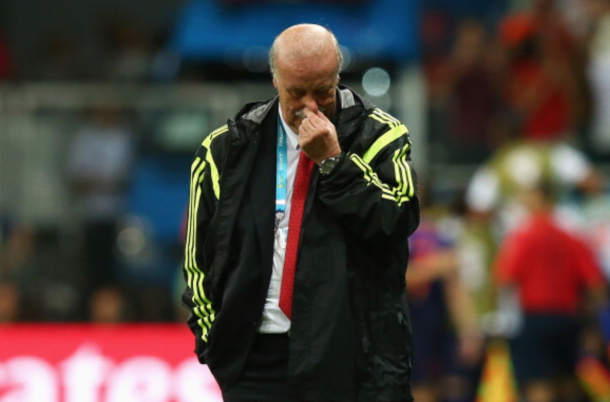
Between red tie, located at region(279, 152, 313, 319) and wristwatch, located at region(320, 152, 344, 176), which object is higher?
wristwatch, located at region(320, 152, 344, 176)

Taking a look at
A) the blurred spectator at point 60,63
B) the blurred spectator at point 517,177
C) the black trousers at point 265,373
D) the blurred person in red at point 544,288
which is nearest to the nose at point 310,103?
the black trousers at point 265,373

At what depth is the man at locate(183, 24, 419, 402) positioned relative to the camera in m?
4.50

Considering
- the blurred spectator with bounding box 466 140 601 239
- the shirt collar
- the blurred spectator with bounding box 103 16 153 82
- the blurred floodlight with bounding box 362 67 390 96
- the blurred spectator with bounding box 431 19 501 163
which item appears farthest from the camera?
the blurred spectator with bounding box 103 16 153 82

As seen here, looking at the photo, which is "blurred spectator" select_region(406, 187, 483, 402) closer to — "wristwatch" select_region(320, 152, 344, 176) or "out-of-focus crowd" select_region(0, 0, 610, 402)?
"out-of-focus crowd" select_region(0, 0, 610, 402)

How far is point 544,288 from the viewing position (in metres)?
9.97

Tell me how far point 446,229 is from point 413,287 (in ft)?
3.24

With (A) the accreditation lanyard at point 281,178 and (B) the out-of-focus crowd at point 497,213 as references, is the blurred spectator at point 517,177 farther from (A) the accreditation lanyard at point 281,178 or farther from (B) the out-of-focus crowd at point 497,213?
(A) the accreditation lanyard at point 281,178

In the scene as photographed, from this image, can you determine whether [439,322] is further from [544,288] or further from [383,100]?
[383,100]

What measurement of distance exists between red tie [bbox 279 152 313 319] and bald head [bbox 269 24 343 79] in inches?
15.6

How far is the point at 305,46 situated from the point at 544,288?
232 inches

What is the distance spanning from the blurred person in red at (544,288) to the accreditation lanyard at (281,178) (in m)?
5.45

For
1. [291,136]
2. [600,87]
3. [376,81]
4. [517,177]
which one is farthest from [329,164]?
[600,87]

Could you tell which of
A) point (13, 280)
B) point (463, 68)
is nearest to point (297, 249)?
Result: point (13, 280)

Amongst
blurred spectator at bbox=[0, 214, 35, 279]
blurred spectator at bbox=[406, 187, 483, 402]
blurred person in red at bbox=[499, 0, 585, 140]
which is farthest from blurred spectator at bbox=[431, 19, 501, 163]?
blurred spectator at bbox=[0, 214, 35, 279]
